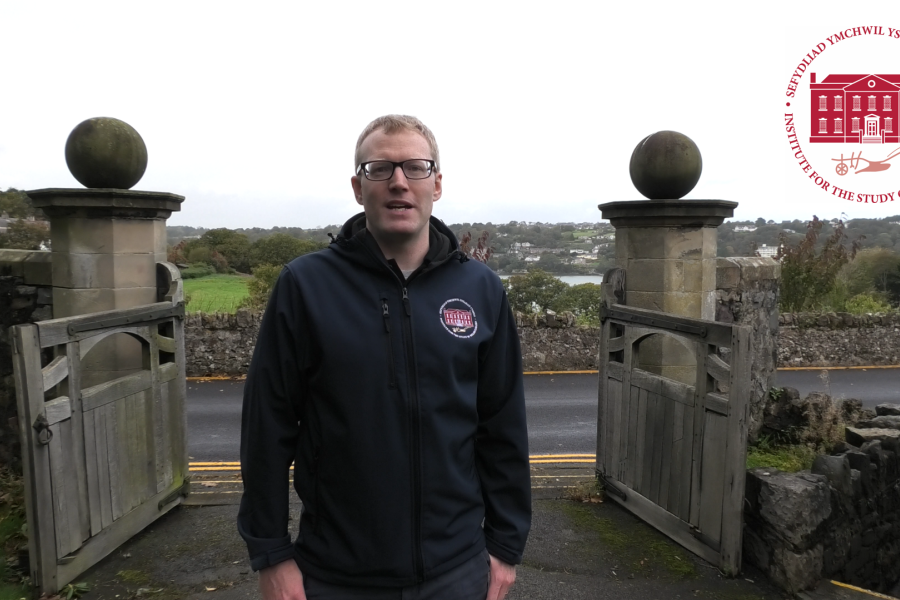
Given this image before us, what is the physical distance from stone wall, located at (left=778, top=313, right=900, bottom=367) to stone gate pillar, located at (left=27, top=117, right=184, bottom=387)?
548 inches

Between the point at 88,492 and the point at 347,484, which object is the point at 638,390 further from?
the point at 88,492

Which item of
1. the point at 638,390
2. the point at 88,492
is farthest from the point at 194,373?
the point at 638,390

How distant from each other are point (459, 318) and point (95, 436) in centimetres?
290

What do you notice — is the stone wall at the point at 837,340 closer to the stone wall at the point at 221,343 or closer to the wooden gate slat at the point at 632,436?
the wooden gate slat at the point at 632,436

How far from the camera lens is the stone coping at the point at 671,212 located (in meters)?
4.88

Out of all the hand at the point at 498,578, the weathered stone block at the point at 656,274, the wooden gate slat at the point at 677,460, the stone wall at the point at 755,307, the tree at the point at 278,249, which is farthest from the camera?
the tree at the point at 278,249

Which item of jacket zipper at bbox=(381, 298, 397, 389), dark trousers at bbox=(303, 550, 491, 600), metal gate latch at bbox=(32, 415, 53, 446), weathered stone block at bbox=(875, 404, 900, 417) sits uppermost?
jacket zipper at bbox=(381, 298, 397, 389)

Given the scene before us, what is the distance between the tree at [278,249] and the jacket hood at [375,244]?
15078mm

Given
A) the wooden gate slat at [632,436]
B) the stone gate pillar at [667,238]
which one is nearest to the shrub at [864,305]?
the stone gate pillar at [667,238]

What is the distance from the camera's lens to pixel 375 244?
2.19 metres

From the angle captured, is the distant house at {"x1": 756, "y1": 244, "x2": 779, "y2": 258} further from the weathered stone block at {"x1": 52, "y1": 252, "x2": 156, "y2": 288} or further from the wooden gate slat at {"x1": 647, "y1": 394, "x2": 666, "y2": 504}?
the weathered stone block at {"x1": 52, "y1": 252, "x2": 156, "y2": 288}

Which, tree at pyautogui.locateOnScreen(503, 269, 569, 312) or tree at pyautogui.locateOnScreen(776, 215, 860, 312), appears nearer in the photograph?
tree at pyautogui.locateOnScreen(776, 215, 860, 312)

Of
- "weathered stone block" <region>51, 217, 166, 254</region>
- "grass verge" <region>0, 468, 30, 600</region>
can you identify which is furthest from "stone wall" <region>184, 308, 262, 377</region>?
"weathered stone block" <region>51, 217, 166, 254</region>

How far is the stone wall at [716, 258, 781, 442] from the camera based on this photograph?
580cm
